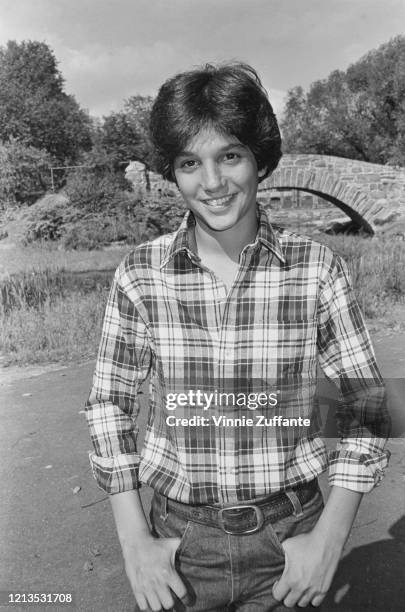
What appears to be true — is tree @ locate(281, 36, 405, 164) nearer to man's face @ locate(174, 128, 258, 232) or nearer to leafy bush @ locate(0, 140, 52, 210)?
leafy bush @ locate(0, 140, 52, 210)

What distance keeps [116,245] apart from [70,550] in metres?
15.7

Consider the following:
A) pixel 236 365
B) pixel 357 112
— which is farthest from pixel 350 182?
pixel 236 365

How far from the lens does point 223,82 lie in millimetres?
1423

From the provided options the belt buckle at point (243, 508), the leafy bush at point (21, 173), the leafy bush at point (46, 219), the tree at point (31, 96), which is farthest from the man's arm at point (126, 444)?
the leafy bush at point (46, 219)

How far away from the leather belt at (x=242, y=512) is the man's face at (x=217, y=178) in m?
0.60

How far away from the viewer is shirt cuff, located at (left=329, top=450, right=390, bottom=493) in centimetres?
138

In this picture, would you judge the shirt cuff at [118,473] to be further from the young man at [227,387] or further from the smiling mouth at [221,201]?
the smiling mouth at [221,201]

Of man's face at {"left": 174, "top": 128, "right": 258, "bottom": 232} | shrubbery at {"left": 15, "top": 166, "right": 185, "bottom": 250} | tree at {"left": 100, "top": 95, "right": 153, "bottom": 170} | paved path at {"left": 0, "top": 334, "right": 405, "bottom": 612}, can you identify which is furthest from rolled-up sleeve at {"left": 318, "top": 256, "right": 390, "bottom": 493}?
tree at {"left": 100, "top": 95, "right": 153, "bottom": 170}

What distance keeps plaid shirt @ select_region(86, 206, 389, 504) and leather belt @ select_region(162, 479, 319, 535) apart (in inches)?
Result: 0.9

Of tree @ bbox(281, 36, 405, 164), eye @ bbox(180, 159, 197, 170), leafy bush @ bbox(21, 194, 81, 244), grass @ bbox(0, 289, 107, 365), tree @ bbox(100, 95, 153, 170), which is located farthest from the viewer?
tree @ bbox(281, 36, 405, 164)

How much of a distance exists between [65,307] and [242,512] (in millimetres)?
6014

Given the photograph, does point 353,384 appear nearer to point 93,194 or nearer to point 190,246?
point 190,246

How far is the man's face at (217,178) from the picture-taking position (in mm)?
1409

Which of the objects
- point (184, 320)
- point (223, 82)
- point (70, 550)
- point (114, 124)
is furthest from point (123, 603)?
point (114, 124)
